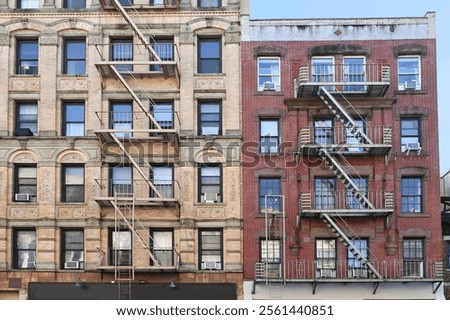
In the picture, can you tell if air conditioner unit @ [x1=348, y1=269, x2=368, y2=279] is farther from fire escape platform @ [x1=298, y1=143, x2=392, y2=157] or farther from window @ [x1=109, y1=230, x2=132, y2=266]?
window @ [x1=109, y1=230, x2=132, y2=266]

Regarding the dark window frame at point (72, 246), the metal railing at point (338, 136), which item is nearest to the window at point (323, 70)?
the metal railing at point (338, 136)

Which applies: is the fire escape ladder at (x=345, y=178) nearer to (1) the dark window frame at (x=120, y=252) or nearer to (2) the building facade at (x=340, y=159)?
(2) the building facade at (x=340, y=159)

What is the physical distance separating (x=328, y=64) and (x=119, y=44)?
1007cm

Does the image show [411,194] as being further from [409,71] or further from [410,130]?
[409,71]

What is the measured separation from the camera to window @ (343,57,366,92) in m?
32.2

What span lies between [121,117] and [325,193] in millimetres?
10303

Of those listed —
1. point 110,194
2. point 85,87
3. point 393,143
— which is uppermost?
point 85,87

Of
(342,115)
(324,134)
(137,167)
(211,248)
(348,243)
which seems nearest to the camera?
(348,243)

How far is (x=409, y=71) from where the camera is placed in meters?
32.9

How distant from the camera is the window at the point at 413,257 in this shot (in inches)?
1243

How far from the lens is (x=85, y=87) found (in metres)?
32.7

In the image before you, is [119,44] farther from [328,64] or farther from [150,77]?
[328,64]

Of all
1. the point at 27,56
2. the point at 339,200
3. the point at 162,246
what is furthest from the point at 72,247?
the point at 339,200
